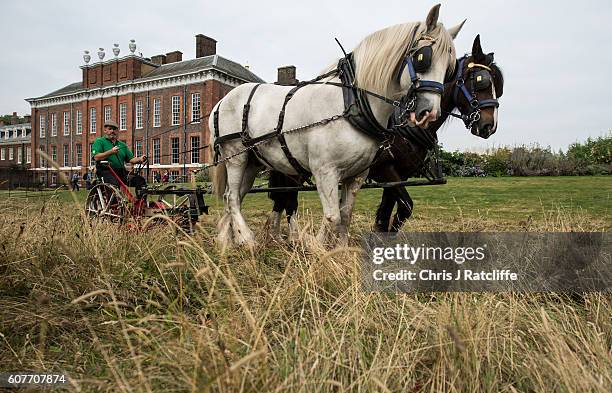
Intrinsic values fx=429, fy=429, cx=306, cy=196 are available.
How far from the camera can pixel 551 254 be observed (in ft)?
8.59

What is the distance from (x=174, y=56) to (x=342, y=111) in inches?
1580

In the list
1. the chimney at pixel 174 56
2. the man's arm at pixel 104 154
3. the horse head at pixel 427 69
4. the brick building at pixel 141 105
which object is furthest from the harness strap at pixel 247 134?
the chimney at pixel 174 56

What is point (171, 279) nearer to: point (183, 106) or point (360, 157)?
point (360, 157)

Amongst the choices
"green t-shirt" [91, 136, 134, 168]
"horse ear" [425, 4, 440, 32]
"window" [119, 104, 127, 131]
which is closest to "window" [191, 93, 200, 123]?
"window" [119, 104, 127, 131]

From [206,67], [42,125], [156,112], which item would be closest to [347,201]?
[206,67]

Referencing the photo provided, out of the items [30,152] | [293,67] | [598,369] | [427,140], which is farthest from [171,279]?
[30,152]

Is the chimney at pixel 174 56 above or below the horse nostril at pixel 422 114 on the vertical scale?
above

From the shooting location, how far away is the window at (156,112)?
36.0 meters

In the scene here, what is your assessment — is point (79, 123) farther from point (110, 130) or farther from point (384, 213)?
point (384, 213)

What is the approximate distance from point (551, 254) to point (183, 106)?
113ft

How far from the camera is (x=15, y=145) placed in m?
53.8

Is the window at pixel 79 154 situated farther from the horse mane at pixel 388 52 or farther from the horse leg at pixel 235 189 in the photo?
the horse mane at pixel 388 52

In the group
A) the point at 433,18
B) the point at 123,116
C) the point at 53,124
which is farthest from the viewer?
the point at 53,124

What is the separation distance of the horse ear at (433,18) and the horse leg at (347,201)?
119 cm
